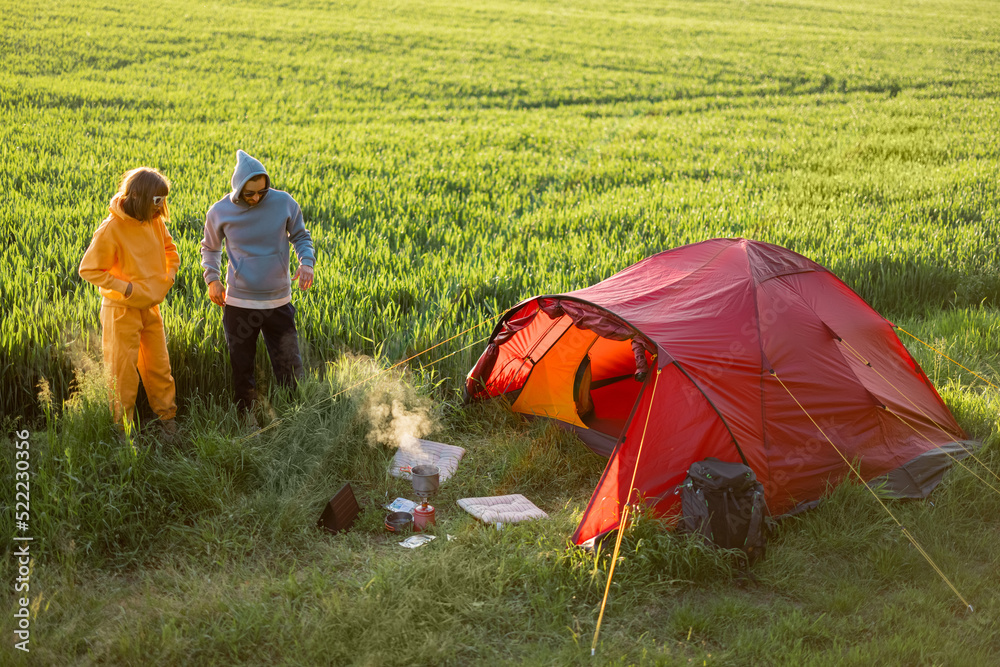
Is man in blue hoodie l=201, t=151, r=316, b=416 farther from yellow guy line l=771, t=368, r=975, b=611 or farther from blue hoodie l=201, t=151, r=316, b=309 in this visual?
yellow guy line l=771, t=368, r=975, b=611

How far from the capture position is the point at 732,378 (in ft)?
15.0

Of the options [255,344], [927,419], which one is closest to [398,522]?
[255,344]

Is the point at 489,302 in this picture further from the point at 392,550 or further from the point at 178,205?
the point at 178,205

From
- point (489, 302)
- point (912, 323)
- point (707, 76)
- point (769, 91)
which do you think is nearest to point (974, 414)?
point (912, 323)

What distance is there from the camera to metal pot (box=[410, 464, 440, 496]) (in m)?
4.69

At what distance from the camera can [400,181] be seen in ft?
39.0

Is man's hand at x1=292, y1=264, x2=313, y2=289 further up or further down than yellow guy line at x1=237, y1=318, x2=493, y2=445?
further up

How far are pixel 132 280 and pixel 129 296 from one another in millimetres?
140

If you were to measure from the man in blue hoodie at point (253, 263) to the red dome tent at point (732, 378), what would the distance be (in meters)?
1.45

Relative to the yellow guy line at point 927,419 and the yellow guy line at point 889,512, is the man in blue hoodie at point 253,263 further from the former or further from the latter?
the yellow guy line at point 927,419

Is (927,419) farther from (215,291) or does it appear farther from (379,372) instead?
(215,291)

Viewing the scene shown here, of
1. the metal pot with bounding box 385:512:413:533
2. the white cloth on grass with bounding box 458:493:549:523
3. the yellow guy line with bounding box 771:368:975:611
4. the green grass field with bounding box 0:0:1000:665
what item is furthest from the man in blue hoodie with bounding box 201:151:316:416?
the yellow guy line with bounding box 771:368:975:611

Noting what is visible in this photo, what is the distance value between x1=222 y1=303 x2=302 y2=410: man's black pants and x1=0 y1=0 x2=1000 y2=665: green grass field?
23 centimetres

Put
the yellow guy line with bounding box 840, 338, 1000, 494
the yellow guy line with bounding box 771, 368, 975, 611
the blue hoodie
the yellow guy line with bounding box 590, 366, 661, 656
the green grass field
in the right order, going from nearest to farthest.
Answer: the yellow guy line with bounding box 590, 366, 661, 656, the green grass field, the yellow guy line with bounding box 771, 368, 975, 611, the yellow guy line with bounding box 840, 338, 1000, 494, the blue hoodie
